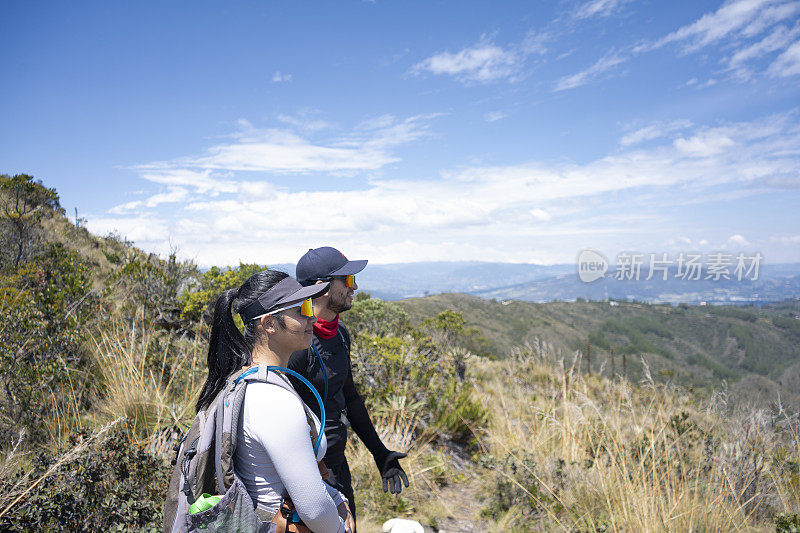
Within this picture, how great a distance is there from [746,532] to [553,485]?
127 centimetres

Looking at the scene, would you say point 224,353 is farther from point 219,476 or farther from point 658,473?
point 658,473

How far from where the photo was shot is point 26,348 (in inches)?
147

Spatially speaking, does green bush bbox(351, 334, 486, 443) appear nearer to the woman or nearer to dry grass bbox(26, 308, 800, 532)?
dry grass bbox(26, 308, 800, 532)

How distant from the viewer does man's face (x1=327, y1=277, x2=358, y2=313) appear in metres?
2.25

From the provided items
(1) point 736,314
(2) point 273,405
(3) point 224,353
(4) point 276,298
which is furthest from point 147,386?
A: (1) point 736,314

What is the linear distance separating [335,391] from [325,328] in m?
0.32

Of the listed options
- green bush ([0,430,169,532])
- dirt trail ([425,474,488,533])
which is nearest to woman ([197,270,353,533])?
green bush ([0,430,169,532])

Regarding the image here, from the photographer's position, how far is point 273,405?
124 cm

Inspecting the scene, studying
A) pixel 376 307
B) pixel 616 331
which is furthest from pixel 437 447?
pixel 616 331

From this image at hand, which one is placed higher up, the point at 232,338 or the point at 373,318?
the point at 232,338

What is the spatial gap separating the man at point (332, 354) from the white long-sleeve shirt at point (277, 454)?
73 cm

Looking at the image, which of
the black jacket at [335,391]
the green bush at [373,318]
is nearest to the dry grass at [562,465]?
the black jacket at [335,391]

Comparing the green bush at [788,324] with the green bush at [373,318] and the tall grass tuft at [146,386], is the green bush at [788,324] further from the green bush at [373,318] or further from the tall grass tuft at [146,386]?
the tall grass tuft at [146,386]

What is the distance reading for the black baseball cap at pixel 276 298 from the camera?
147 cm
